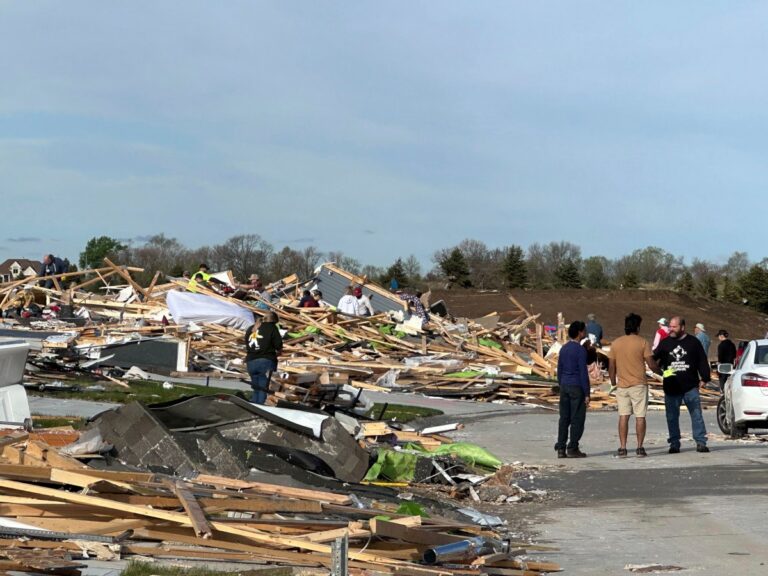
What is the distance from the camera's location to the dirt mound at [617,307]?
67.8 meters

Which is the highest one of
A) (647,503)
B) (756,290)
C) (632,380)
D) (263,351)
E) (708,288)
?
(708,288)

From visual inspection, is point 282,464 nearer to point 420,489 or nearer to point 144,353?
point 420,489

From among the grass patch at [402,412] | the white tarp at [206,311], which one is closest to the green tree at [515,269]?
the white tarp at [206,311]

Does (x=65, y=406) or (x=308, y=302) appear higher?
(x=308, y=302)

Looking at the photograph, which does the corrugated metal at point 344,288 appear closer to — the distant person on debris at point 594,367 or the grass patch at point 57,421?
the distant person on debris at point 594,367

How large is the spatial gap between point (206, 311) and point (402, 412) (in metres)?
11.7

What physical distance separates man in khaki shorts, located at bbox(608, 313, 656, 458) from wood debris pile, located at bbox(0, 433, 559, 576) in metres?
6.87

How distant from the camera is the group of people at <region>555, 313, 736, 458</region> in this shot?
52.0 feet

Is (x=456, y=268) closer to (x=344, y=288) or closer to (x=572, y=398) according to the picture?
(x=344, y=288)

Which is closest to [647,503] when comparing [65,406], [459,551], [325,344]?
[459,551]

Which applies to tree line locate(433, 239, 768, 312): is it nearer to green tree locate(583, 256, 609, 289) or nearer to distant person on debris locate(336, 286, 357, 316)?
green tree locate(583, 256, 609, 289)

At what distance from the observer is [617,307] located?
241ft

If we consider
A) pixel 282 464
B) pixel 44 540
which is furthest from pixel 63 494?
pixel 282 464

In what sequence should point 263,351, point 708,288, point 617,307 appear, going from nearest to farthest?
point 263,351, point 617,307, point 708,288
